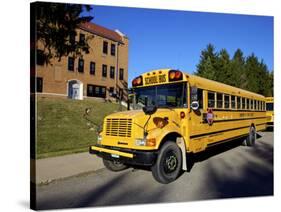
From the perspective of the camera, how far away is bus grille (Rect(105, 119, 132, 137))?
12.7 ft

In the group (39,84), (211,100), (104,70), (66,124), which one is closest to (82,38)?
(104,70)

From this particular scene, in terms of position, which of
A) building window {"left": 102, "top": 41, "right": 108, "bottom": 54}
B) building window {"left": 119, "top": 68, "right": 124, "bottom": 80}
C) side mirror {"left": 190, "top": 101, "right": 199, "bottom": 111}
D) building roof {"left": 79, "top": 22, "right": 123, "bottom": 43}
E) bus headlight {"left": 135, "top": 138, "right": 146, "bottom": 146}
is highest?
building roof {"left": 79, "top": 22, "right": 123, "bottom": 43}

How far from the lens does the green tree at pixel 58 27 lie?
11.9ft

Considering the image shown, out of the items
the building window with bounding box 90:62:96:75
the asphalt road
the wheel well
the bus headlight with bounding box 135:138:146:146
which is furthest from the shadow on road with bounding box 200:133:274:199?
the building window with bounding box 90:62:96:75

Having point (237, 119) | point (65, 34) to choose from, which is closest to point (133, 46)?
point (65, 34)

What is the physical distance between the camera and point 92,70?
14.6ft

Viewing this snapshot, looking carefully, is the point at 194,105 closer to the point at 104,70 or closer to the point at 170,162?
the point at 170,162

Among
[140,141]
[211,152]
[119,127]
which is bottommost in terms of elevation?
[211,152]

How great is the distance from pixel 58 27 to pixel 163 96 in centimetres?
195

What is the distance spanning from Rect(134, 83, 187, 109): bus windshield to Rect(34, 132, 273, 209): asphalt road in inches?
47.5

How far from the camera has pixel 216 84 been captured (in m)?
5.04

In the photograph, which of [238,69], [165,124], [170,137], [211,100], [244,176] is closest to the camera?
[165,124]

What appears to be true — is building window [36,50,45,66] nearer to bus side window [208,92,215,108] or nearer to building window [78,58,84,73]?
building window [78,58,84,73]

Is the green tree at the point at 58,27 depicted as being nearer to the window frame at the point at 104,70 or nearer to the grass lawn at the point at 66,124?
the window frame at the point at 104,70
